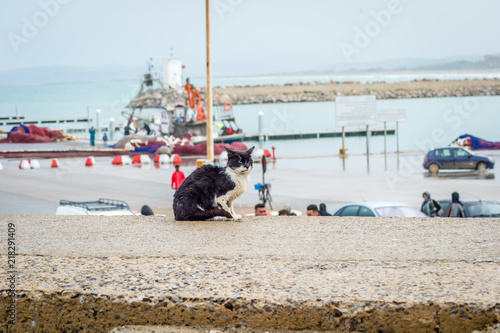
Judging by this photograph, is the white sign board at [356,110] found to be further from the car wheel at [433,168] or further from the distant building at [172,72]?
the distant building at [172,72]

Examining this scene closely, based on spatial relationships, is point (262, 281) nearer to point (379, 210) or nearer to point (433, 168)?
point (379, 210)

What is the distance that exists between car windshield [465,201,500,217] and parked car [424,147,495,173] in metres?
17.8

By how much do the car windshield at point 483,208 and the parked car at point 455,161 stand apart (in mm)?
17809

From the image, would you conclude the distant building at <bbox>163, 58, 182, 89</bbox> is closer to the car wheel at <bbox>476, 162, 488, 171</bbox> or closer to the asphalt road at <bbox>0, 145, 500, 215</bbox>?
the asphalt road at <bbox>0, 145, 500, 215</bbox>

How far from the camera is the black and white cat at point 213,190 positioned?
7496 millimetres

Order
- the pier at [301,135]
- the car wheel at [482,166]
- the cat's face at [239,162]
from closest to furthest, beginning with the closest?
the cat's face at [239,162] → the car wheel at [482,166] → the pier at [301,135]

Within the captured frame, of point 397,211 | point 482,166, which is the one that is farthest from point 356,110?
point 397,211

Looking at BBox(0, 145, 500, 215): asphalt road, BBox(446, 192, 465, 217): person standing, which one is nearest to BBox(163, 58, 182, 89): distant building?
BBox(0, 145, 500, 215): asphalt road

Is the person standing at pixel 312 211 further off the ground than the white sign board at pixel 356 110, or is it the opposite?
the white sign board at pixel 356 110

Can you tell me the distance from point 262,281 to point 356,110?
42981mm

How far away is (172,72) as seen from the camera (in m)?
69.4

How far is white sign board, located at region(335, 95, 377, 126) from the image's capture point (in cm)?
4616

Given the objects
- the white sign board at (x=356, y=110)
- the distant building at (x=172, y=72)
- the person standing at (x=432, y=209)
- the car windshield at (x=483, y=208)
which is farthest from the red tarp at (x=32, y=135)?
the car windshield at (x=483, y=208)

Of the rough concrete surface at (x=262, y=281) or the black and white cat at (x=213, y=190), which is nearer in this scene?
the rough concrete surface at (x=262, y=281)
